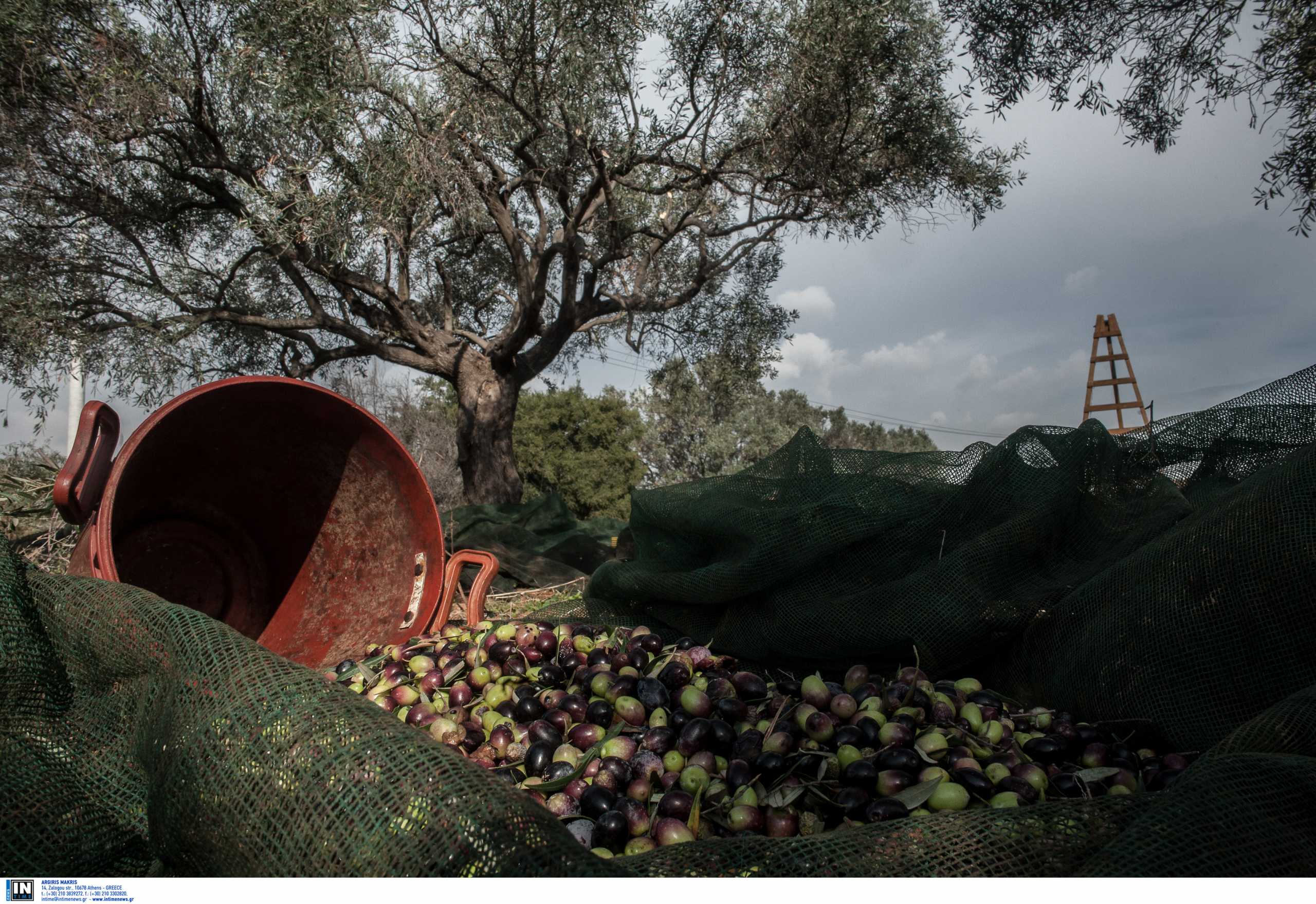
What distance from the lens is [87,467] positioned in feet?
9.02

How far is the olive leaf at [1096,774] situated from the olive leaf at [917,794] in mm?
401

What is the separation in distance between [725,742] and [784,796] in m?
0.31

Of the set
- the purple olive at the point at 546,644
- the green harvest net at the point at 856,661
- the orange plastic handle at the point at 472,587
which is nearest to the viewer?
the green harvest net at the point at 856,661

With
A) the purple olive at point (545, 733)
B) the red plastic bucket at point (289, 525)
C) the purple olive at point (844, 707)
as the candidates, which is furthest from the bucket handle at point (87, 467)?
the purple olive at point (844, 707)

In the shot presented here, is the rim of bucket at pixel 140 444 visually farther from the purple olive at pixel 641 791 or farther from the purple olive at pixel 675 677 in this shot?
the purple olive at pixel 641 791

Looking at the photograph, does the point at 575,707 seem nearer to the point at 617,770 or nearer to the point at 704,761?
the point at 617,770

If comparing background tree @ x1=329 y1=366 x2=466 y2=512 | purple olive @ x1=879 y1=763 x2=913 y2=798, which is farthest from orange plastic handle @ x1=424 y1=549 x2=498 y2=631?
background tree @ x1=329 y1=366 x2=466 y2=512

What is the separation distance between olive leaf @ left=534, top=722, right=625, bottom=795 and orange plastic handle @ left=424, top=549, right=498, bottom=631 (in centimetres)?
168

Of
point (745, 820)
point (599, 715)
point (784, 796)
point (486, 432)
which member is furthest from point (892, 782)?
point (486, 432)

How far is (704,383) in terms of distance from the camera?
16.0 metres

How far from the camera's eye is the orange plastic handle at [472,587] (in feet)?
12.2
